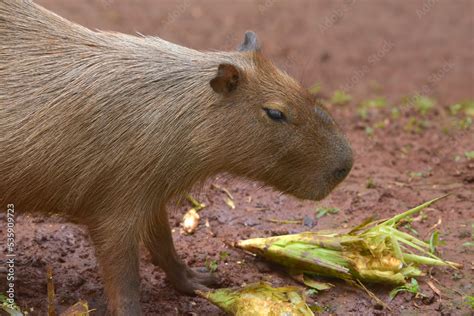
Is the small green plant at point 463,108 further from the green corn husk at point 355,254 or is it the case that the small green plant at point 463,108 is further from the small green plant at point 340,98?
the green corn husk at point 355,254

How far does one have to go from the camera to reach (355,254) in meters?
5.07

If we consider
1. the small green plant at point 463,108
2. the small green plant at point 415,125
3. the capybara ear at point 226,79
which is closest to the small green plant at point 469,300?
the capybara ear at point 226,79

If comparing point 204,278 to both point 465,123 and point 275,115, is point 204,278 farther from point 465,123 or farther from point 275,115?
point 465,123

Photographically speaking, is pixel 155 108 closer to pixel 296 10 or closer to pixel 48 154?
pixel 48 154

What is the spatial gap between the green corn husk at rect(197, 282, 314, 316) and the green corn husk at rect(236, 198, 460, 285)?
318 millimetres

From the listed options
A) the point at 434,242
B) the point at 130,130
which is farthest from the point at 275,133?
the point at 434,242

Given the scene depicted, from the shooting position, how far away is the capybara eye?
4.41 m

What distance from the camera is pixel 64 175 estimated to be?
4293 millimetres

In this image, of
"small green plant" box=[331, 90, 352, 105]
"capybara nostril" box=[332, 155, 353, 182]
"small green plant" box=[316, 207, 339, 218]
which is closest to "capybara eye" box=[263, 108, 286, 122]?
"capybara nostril" box=[332, 155, 353, 182]

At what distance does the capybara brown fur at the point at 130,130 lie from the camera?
4266 millimetres

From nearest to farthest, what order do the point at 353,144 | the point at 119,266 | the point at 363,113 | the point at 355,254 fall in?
the point at 119,266
the point at 355,254
the point at 353,144
the point at 363,113

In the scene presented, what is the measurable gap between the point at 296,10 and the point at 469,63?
2.69m

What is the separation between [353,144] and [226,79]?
3367mm

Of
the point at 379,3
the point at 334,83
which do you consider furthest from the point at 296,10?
the point at 334,83
